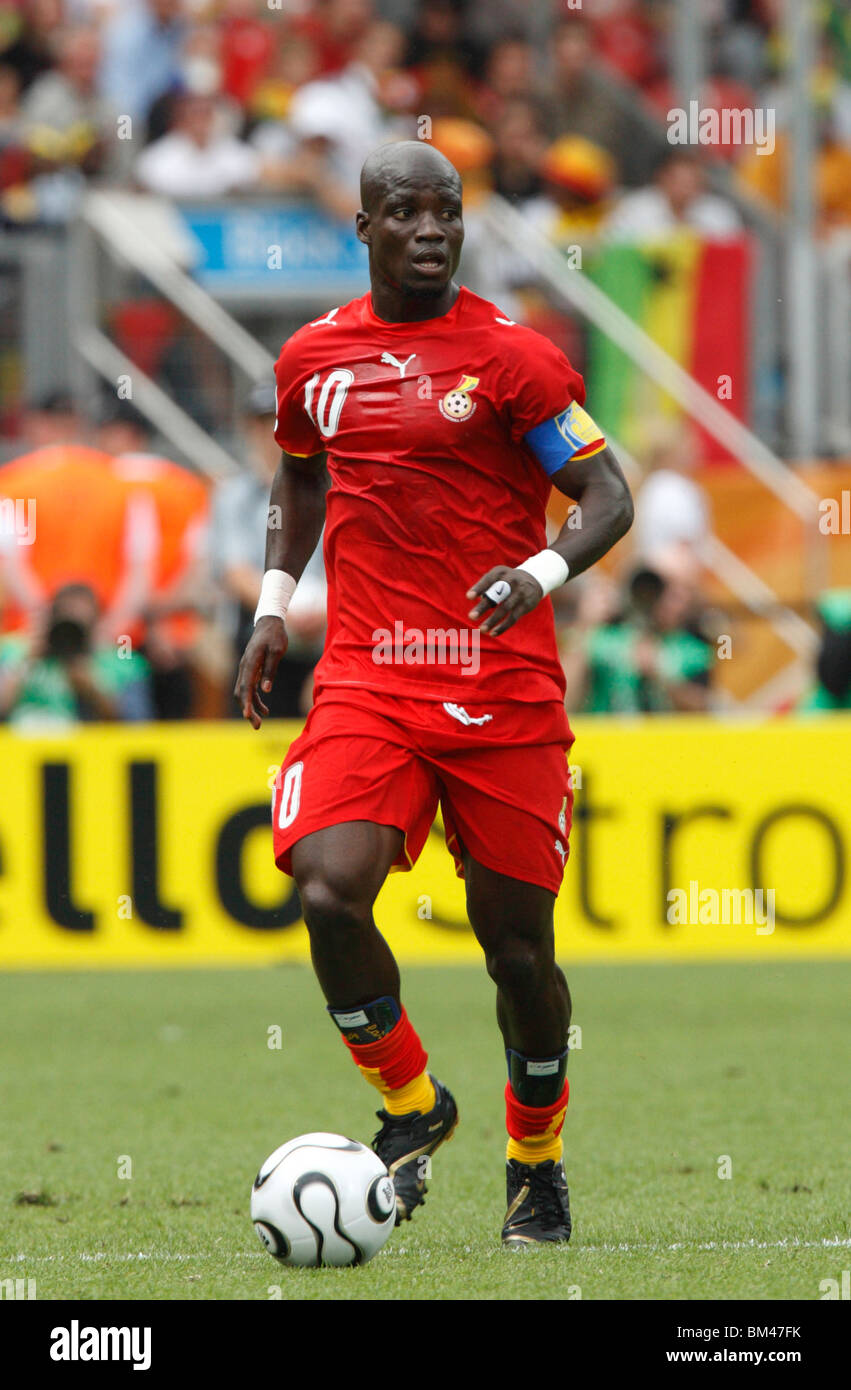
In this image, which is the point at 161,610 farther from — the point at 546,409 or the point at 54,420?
the point at 546,409

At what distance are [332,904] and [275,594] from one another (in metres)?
0.90

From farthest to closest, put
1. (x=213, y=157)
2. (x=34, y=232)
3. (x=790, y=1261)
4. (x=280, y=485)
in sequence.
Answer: (x=213, y=157) → (x=34, y=232) → (x=280, y=485) → (x=790, y=1261)

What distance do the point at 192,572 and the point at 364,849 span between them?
24.0ft

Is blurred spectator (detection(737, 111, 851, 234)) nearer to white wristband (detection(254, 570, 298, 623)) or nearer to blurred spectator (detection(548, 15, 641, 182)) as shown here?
blurred spectator (detection(548, 15, 641, 182))

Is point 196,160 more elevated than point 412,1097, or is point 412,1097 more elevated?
point 196,160

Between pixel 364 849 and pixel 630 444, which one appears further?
pixel 630 444

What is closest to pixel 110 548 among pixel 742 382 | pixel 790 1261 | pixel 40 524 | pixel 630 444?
pixel 40 524

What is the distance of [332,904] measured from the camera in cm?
501

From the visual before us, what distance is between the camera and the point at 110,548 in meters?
12.2

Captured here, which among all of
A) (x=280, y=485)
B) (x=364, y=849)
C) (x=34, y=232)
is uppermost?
(x=34, y=232)

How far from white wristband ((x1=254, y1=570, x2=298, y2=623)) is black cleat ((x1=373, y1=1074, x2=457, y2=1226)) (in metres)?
1.21

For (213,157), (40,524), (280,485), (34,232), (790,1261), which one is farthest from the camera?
(213,157)

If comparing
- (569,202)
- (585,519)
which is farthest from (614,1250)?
(569,202)

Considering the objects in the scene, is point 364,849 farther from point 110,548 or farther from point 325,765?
point 110,548
